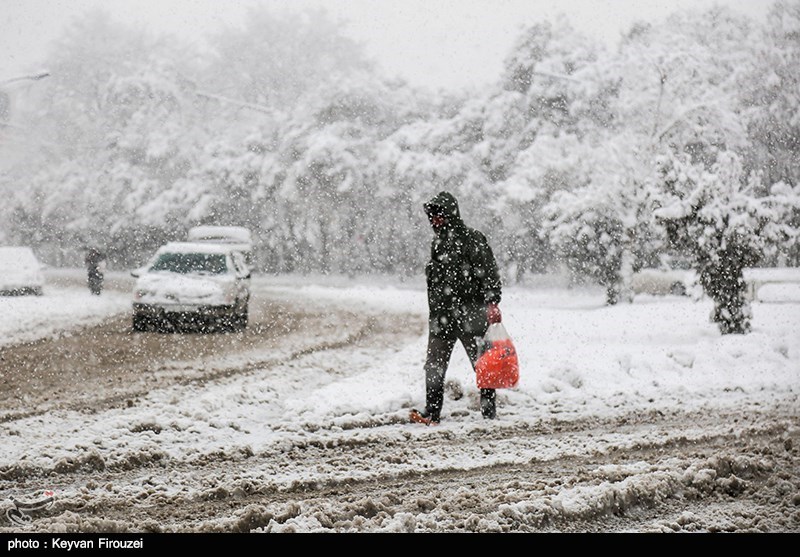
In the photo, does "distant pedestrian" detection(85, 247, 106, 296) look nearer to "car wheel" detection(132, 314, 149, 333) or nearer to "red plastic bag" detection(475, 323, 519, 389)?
"car wheel" detection(132, 314, 149, 333)

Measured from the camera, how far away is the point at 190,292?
13516 mm

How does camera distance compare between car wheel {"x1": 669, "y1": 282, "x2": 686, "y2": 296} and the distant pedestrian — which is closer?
the distant pedestrian

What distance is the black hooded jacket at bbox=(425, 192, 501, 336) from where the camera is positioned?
5.87 metres

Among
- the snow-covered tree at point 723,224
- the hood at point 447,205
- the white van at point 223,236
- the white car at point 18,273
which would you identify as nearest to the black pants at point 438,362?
the hood at point 447,205

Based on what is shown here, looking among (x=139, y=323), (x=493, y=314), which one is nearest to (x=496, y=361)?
(x=493, y=314)

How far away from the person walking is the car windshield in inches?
349

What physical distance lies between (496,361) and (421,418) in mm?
687

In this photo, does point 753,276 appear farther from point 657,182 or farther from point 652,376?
point 652,376

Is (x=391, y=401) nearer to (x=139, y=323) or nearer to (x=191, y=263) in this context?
(x=139, y=323)

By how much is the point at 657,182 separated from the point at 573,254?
31.0 ft

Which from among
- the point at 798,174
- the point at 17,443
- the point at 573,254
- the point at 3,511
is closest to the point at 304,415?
the point at 17,443

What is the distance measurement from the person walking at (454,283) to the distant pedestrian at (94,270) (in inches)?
716

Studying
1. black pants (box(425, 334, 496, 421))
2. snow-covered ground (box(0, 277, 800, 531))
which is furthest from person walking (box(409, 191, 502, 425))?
snow-covered ground (box(0, 277, 800, 531))

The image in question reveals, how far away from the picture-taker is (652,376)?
8008mm
